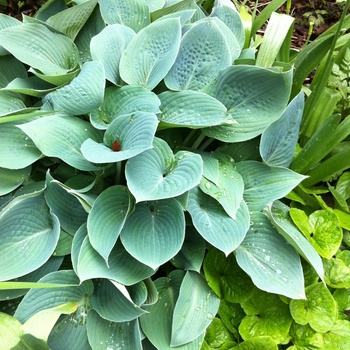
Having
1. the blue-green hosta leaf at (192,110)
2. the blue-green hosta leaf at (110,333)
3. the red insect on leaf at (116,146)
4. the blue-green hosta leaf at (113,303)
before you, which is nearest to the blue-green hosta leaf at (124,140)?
the red insect on leaf at (116,146)

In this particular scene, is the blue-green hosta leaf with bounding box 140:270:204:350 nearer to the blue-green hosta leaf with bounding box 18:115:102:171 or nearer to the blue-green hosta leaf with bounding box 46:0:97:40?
the blue-green hosta leaf with bounding box 18:115:102:171

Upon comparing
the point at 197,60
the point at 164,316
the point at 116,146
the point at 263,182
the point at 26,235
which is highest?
the point at 197,60

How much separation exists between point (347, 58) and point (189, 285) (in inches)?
37.3

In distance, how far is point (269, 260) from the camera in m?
1.06

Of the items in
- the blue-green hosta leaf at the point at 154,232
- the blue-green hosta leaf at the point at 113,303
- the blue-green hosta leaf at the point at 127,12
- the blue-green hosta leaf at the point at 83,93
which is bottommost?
the blue-green hosta leaf at the point at 113,303

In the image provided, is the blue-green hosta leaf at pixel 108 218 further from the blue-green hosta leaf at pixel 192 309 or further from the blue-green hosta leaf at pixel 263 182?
the blue-green hosta leaf at pixel 263 182

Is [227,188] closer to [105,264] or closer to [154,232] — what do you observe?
[154,232]

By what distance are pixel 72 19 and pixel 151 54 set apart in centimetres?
31

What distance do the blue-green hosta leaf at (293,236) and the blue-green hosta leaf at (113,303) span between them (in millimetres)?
426

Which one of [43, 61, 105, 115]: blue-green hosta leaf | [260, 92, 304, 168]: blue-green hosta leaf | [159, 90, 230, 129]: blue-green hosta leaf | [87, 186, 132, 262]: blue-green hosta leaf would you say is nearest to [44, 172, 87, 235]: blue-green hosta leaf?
[87, 186, 132, 262]: blue-green hosta leaf

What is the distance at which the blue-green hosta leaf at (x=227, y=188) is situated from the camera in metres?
1.02

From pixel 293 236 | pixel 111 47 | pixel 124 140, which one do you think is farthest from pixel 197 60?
pixel 293 236

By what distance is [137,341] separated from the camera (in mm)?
958

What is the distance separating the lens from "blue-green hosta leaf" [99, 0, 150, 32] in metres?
1.26
